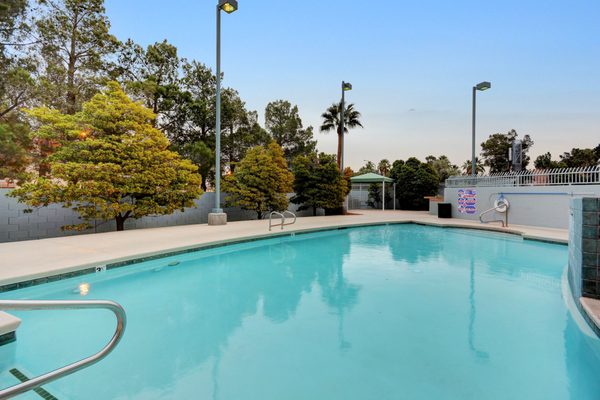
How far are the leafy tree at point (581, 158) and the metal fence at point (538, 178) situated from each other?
23.7 meters

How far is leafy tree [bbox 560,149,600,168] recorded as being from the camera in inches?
1069

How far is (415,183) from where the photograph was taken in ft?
60.2

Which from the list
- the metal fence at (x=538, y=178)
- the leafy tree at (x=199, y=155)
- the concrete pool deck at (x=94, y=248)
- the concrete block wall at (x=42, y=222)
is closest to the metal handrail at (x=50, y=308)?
the concrete pool deck at (x=94, y=248)

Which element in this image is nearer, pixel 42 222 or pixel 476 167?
pixel 42 222

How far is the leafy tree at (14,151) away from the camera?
35.8 feet

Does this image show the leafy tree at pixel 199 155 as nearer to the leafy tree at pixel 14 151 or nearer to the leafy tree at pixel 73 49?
the leafy tree at pixel 73 49

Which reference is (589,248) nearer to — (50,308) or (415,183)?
(50,308)

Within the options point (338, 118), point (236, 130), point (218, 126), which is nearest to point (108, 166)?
point (218, 126)

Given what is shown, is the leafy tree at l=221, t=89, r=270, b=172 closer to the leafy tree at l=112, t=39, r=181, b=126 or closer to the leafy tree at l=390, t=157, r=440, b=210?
the leafy tree at l=112, t=39, r=181, b=126

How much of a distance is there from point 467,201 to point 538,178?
2.77m

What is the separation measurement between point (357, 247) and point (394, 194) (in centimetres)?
1334

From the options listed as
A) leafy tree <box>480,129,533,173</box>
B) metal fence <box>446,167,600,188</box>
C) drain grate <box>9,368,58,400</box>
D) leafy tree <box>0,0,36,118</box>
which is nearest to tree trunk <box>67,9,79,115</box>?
leafy tree <box>0,0,36,118</box>

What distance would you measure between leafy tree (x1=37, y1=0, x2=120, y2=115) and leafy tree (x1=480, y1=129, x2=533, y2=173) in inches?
1510

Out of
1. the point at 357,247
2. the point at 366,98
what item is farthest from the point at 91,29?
the point at 357,247
